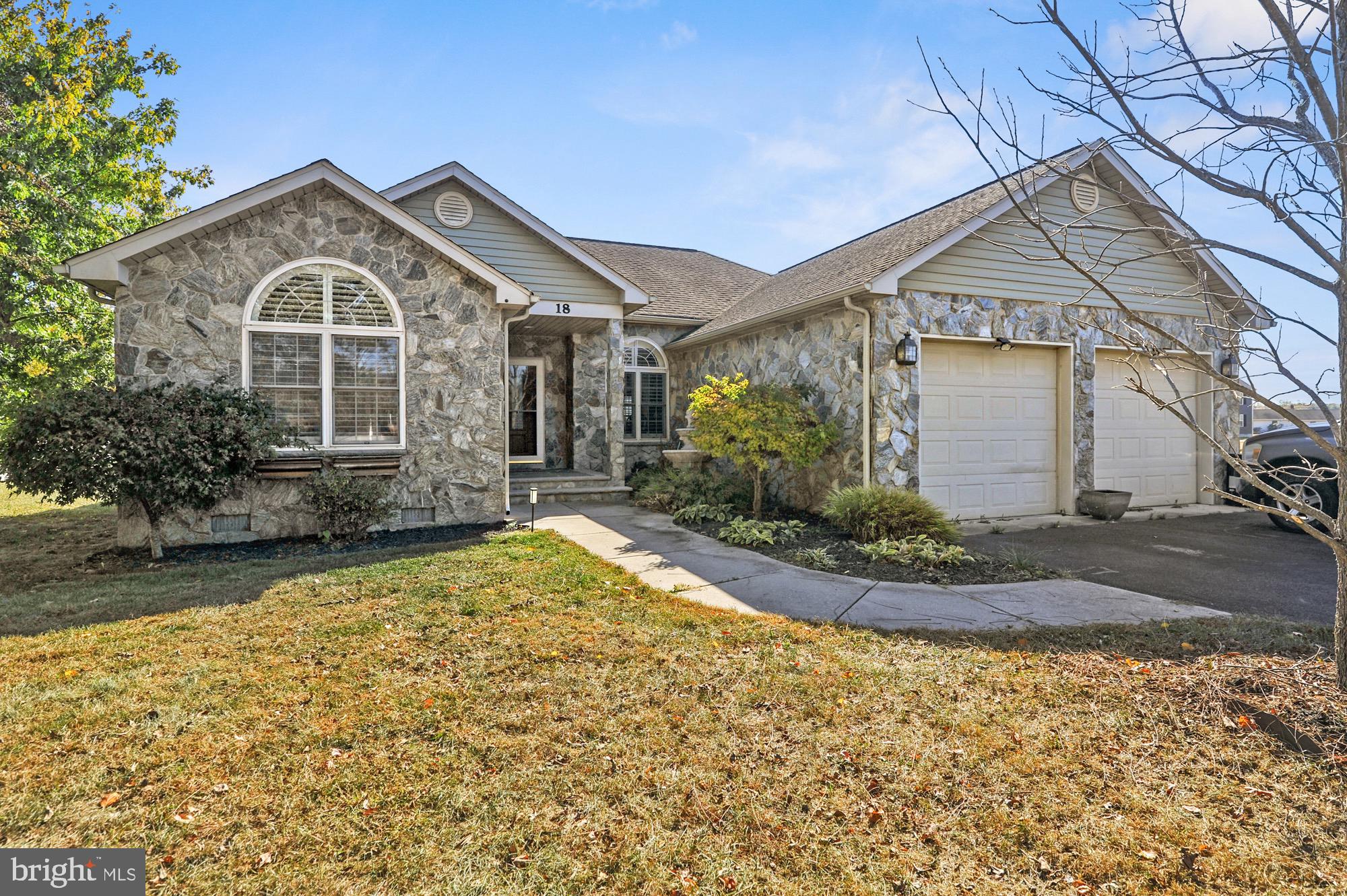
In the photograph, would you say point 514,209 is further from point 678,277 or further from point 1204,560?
point 1204,560

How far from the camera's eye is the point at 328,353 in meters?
7.95

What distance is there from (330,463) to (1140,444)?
11977 mm

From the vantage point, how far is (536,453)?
1347 cm

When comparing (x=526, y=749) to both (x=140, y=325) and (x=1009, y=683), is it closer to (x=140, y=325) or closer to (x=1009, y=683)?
(x=1009, y=683)

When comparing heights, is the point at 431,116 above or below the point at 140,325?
above

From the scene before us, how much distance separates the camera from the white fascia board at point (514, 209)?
10.7 m

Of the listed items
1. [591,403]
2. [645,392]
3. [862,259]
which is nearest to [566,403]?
[591,403]

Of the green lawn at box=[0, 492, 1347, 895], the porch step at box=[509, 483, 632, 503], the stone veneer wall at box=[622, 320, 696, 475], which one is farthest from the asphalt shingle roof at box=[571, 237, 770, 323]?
the green lawn at box=[0, 492, 1347, 895]

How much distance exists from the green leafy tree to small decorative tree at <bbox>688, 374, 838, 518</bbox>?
10786 mm

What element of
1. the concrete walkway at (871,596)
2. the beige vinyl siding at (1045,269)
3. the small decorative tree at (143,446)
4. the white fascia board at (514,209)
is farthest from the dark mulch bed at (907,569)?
the white fascia board at (514,209)

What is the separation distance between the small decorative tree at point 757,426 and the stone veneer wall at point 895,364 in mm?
406

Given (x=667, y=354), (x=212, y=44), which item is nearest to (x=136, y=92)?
(x=212, y=44)

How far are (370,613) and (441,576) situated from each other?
1.09m

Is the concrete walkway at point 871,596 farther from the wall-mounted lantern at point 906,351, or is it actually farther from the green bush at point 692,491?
the wall-mounted lantern at point 906,351
